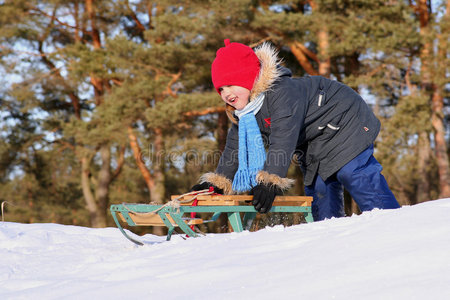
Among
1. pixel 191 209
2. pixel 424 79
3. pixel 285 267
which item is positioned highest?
pixel 424 79

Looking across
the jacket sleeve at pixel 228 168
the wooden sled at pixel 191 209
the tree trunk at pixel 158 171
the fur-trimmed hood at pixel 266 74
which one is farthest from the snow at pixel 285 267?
the tree trunk at pixel 158 171

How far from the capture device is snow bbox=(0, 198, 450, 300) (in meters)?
1.42

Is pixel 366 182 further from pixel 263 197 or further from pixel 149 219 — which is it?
pixel 149 219

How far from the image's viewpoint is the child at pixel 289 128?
101 inches

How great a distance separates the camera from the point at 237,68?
8.80 ft

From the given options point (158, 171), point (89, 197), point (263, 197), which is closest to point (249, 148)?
point (263, 197)

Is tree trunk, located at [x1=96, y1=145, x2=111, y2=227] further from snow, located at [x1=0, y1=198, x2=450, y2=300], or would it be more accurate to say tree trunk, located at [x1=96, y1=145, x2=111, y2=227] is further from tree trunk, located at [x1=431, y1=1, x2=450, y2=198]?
snow, located at [x1=0, y1=198, x2=450, y2=300]

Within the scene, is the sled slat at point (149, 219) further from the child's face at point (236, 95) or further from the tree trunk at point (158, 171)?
the tree trunk at point (158, 171)

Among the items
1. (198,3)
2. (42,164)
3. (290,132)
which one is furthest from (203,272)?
(42,164)

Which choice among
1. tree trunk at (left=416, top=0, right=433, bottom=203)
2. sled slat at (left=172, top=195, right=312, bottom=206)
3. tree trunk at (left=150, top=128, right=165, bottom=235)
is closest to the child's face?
sled slat at (left=172, top=195, right=312, bottom=206)

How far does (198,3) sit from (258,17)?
1633 millimetres

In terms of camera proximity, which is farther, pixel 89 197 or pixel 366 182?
pixel 89 197

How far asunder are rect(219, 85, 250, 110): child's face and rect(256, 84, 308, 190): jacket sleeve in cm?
17

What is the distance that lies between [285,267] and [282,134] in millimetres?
993
